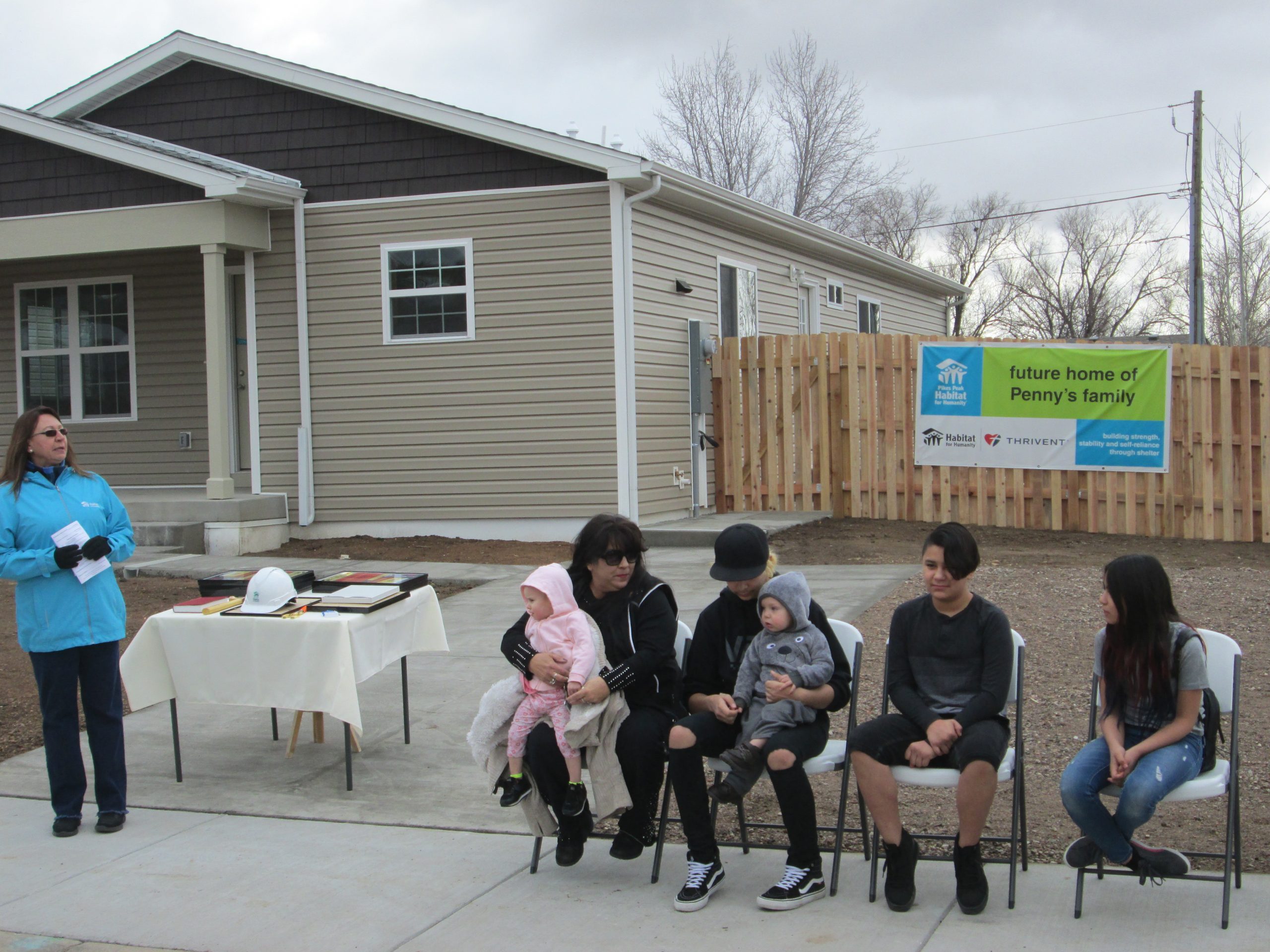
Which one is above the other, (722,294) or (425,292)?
(722,294)

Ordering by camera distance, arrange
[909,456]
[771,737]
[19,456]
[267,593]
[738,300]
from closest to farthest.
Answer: [771,737] < [19,456] < [267,593] < [909,456] < [738,300]

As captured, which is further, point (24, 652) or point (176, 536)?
point (176, 536)

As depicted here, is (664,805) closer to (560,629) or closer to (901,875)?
(560,629)

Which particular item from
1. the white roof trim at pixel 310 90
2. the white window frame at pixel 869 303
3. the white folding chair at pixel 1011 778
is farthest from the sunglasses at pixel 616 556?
the white window frame at pixel 869 303

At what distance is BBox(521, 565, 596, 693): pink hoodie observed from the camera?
4.19 m

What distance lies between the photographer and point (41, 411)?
4883mm

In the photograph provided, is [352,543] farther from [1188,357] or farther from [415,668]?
[1188,357]

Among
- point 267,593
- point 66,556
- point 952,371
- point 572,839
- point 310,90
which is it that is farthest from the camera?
point 952,371

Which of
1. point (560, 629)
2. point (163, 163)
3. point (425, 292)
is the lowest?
point (560, 629)

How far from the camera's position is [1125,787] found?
3652 mm

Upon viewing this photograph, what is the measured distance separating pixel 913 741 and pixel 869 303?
16005mm

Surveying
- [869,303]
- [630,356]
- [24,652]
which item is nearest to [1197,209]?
[869,303]

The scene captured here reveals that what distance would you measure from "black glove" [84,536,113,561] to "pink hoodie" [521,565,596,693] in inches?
69.6

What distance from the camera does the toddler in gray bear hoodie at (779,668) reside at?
4000mm
